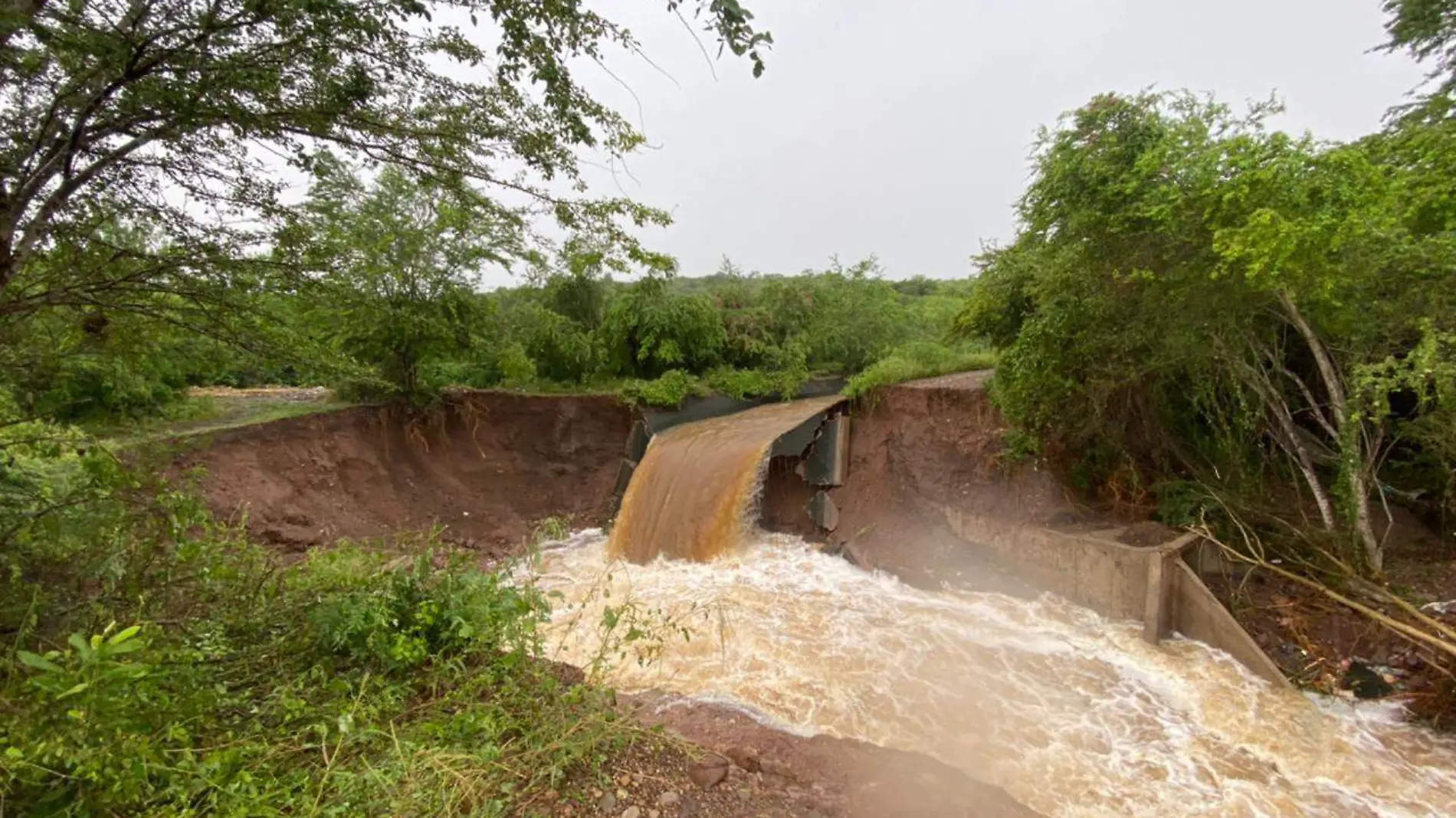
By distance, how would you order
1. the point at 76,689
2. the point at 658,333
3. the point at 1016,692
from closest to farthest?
the point at 76,689 → the point at 1016,692 → the point at 658,333

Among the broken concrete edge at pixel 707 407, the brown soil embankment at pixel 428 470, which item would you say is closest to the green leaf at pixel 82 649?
the brown soil embankment at pixel 428 470

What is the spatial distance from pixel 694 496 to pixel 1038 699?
5.13 m

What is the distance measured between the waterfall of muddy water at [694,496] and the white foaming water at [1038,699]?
1.47 meters

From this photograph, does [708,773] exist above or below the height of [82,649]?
below

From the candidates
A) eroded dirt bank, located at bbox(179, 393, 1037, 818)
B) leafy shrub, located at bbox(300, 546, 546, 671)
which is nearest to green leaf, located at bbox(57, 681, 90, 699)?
leafy shrub, located at bbox(300, 546, 546, 671)

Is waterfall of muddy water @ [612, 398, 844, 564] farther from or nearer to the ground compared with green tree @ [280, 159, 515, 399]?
nearer to the ground

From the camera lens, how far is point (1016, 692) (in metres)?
5.27

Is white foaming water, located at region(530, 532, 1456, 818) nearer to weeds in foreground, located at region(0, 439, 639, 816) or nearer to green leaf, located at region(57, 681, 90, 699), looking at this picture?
weeds in foreground, located at region(0, 439, 639, 816)

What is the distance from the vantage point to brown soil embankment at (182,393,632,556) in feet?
27.9

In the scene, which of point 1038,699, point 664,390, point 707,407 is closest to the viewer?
point 1038,699

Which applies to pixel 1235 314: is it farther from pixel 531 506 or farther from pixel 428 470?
pixel 428 470

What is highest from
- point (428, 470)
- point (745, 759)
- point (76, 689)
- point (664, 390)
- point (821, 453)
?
point (664, 390)

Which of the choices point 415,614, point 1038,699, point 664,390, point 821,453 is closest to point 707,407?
point 664,390

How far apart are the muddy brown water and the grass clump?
138 inches
